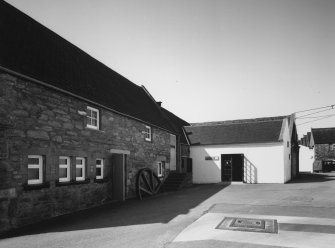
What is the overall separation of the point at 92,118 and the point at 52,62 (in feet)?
10.2

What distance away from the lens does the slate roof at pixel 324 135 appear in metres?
44.0

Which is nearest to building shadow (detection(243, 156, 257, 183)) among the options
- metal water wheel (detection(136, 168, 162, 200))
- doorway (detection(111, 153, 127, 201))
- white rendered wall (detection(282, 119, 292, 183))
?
white rendered wall (detection(282, 119, 292, 183))

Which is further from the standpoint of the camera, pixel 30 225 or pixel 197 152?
pixel 197 152

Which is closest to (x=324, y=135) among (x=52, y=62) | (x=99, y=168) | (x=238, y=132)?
(x=238, y=132)

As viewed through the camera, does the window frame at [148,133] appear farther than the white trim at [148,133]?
Yes

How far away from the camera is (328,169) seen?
3875 centimetres

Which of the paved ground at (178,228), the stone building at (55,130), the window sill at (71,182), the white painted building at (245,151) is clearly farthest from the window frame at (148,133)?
the white painted building at (245,151)

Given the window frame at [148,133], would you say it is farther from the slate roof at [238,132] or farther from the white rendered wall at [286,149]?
the white rendered wall at [286,149]

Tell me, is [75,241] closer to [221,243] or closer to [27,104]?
[221,243]

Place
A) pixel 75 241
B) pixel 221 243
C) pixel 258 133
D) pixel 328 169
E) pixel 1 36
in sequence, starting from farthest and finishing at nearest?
pixel 328 169, pixel 258 133, pixel 1 36, pixel 75 241, pixel 221 243

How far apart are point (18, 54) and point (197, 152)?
19319mm

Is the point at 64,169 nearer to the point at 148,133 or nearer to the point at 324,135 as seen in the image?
the point at 148,133

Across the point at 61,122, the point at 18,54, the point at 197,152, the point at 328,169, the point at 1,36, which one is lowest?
the point at 328,169

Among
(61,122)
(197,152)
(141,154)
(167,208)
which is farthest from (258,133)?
(61,122)
